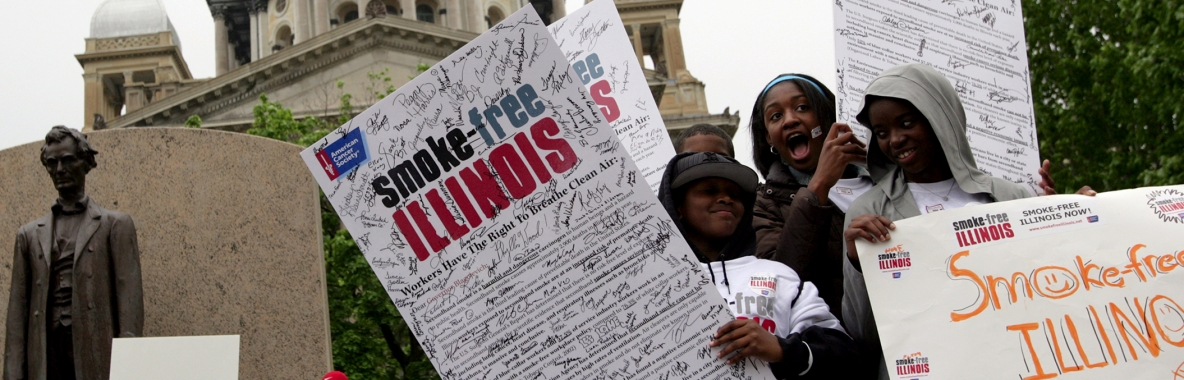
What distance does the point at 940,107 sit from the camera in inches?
148

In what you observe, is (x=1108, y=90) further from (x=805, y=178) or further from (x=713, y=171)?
(x=713, y=171)

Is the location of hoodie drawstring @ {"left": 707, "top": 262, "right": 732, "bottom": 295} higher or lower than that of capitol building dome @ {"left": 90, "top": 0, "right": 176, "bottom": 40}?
lower

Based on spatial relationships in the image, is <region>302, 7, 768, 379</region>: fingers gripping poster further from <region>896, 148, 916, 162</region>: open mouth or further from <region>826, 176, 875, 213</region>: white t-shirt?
<region>826, 176, 875, 213</region>: white t-shirt

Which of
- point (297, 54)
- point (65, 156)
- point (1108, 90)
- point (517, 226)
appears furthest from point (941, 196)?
point (297, 54)

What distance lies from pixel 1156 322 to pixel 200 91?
40.1m

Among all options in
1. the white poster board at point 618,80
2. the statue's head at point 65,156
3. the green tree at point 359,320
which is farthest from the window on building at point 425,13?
the white poster board at point 618,80

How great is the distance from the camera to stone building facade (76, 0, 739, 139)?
41.1 m

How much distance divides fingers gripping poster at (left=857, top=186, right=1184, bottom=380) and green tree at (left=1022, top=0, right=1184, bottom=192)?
13.8m

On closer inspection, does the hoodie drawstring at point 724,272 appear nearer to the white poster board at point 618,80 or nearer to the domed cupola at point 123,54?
the white poster board at point 618,80

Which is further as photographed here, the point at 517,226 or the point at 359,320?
the point at 359,320

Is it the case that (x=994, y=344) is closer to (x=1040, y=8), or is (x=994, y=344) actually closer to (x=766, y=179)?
(x=766, y=179)

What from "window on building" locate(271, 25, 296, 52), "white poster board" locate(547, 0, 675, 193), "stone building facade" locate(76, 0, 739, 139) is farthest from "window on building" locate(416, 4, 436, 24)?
"white poster board" locate(547, 0, 675, 193)

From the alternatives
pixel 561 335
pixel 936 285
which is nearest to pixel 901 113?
pixel 936 285

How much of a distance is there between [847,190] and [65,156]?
439 centimetres
